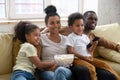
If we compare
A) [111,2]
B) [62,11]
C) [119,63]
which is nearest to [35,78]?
[119,63]

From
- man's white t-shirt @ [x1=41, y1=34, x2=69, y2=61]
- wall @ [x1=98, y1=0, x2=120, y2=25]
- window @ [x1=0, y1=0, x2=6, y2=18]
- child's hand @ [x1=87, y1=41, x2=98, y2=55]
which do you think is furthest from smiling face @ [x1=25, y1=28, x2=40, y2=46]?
wall @ [x1=98, y1=0, x2=120, y2=25]

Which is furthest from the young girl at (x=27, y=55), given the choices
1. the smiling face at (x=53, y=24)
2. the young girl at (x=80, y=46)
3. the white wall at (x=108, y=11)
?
the white wall at (x=108, y=11)

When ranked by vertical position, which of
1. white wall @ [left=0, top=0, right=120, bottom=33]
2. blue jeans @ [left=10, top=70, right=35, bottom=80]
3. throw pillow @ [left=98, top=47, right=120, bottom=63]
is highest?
white wall @ [left=0, top=0, right=120, bottom=33]

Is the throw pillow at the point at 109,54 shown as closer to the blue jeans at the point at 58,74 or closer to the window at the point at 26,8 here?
the blue jeans at the point at 58,74

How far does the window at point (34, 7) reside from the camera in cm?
300

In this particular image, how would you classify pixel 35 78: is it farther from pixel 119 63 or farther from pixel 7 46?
pixel 119 63

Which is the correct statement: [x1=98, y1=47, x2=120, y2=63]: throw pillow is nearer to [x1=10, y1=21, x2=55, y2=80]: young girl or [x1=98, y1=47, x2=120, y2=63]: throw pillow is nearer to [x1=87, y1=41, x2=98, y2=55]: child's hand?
[x1=87, y1=41, x2=98, y2=55]: child's hand

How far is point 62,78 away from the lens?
6.38 ft

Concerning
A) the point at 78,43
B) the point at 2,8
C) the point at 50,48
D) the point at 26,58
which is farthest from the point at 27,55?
the point at 2,8

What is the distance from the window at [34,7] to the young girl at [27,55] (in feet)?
2.73

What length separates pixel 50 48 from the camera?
229 centimetres

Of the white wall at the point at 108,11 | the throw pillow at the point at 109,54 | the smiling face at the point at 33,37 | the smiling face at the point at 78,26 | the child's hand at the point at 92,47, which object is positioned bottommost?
the throw pillow at the point at 109,54

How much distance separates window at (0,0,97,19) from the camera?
300cm

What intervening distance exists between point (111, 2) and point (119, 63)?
118 centimetres
